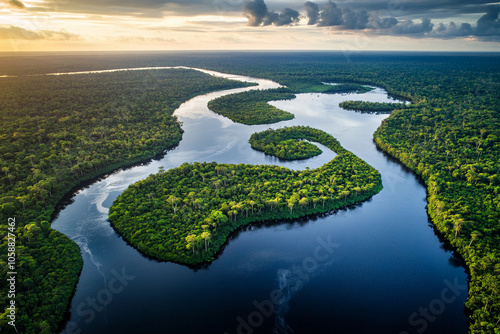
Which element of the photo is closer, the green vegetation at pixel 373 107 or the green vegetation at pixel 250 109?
the green vegetation at pixel 250 109

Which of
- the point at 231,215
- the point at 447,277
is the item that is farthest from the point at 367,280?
the point at 231,215

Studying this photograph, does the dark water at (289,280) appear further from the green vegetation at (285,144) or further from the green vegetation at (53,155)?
the green vegetation at (285,144)

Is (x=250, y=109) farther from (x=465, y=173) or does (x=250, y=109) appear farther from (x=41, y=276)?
(x=41, y=276)

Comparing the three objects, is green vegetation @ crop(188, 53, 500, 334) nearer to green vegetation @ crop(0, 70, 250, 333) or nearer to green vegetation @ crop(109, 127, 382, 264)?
green vegetation @ crop(109, 127, 382, 264)

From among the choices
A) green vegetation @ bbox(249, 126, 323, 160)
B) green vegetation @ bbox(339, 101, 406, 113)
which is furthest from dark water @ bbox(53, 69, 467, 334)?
green vegetation @ bbox(339, 101, 406, 113)

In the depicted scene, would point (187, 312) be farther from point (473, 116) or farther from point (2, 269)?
point (473, 116)

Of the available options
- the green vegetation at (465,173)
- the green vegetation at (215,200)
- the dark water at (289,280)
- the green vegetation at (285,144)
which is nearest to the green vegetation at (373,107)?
the green vegetation at (465,173)

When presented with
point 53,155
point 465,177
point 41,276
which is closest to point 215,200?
point 41,276
